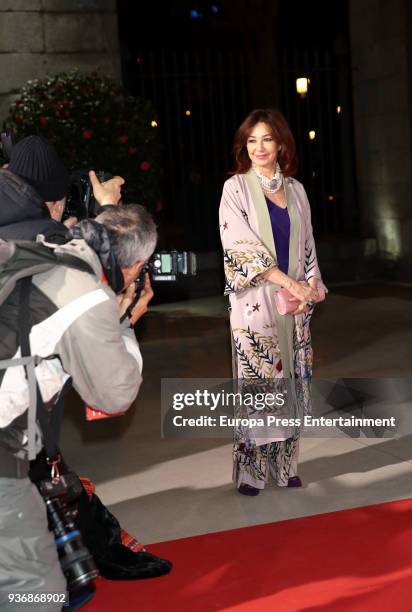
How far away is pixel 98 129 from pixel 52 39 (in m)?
2.11

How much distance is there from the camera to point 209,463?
17.0 ft

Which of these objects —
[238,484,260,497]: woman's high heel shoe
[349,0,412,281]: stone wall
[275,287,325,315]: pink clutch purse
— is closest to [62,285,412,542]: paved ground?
[238,484,260,497]: woman's high heel shoe

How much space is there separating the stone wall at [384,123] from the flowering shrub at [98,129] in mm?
4116

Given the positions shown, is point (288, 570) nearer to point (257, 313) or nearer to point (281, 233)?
point (257, 313)

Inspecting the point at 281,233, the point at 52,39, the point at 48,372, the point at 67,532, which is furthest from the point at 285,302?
the point at 52,39

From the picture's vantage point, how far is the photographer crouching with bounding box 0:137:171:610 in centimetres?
259

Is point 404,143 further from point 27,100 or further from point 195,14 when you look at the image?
point 195,14

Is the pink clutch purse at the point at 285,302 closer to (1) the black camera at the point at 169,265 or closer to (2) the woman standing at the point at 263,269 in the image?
(2) the woman standing at the point at 263,269

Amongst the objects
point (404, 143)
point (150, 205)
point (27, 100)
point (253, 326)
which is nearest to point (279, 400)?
point (253, 326)

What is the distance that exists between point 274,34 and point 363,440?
30.6 feet

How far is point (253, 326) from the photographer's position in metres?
4.62

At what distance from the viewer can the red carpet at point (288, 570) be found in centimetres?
342

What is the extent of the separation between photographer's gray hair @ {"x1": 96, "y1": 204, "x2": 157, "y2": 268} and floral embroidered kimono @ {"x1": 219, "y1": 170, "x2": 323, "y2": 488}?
1.71 meters

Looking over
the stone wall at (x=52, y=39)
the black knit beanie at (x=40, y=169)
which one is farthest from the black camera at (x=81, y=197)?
the stone wall at (x=52, y=39)
